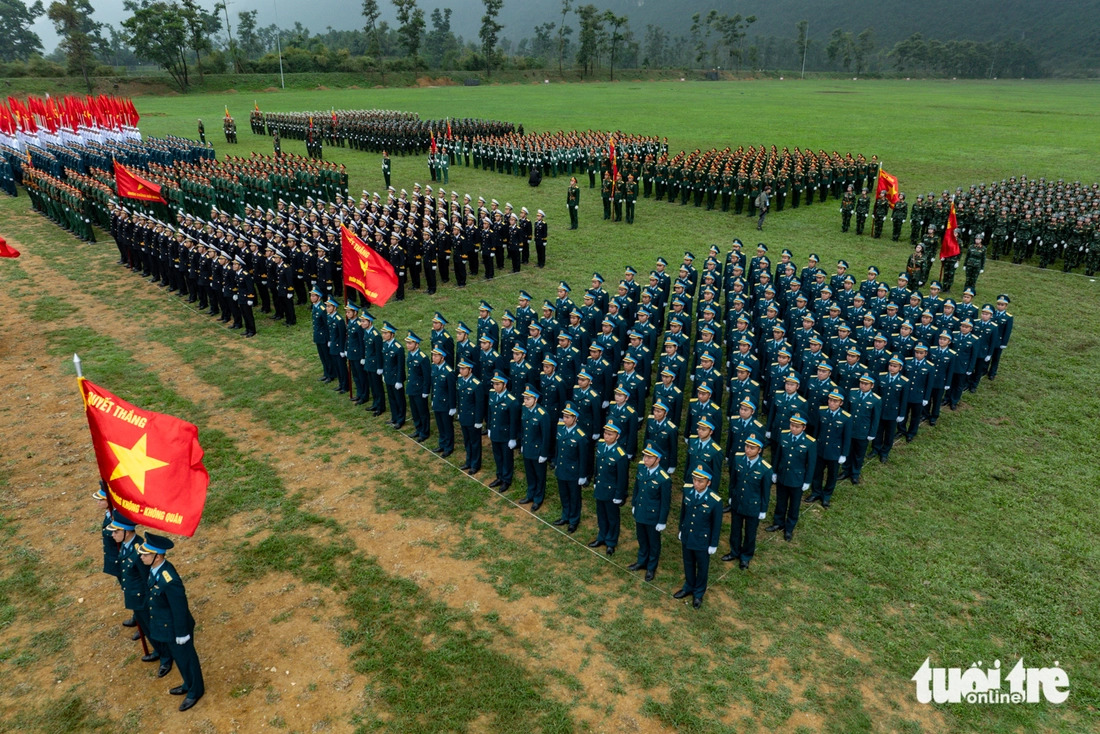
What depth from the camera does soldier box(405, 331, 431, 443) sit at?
31.9 feet

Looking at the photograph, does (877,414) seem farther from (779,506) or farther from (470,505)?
(470,505)

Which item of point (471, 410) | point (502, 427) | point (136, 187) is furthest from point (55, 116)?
point (502, 427)

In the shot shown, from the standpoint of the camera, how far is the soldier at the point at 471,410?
923cm

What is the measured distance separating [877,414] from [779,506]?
2088mm

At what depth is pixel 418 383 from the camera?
9.91m

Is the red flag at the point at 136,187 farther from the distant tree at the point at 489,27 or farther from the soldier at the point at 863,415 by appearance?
the distant tree at the point at 489,27

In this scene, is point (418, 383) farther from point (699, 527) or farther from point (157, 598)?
point (699, 527)

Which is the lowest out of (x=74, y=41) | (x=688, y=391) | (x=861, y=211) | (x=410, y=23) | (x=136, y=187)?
(x=688, y=391)

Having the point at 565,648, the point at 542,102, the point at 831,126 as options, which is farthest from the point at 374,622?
the point at 542,102

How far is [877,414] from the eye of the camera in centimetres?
897

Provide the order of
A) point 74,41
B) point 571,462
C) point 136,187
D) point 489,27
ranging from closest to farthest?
1. point 571,462
2. point 136,187
3. point 74,41
4. point 489,27

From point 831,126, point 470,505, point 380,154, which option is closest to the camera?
point 470,505

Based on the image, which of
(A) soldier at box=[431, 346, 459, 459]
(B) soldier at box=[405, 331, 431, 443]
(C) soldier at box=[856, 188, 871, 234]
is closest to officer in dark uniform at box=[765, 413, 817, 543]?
(A) soldier at box=[431, 346, 459, 459]

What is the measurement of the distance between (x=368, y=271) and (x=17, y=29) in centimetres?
12505
